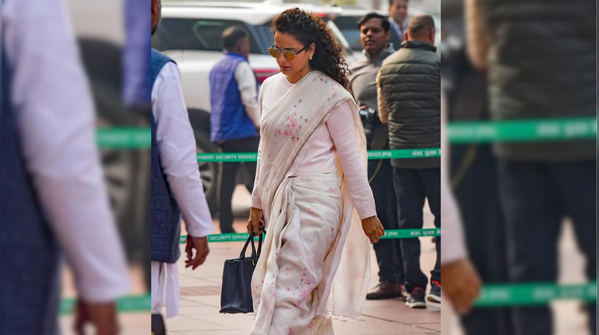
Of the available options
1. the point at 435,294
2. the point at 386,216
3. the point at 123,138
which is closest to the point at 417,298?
the point at 435,294

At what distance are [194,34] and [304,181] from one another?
144 inches

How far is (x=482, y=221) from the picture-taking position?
6.48 feet

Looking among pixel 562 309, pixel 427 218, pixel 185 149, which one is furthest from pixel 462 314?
pixel 427 218

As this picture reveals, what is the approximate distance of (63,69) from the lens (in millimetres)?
1854

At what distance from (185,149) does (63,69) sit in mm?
2189

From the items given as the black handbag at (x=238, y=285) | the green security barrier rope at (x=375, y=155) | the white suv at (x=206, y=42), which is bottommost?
the black handbag at (x=238, y=285)

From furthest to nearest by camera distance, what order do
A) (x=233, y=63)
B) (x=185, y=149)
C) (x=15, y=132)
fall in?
(x=233, y=63), (x=185, y=149), (x=15, y=132)

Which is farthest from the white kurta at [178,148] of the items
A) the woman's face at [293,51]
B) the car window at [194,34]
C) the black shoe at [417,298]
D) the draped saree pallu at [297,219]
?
the car window at [194,34]

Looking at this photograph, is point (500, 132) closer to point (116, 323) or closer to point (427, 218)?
point (116, 323)

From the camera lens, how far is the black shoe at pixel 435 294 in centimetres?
704

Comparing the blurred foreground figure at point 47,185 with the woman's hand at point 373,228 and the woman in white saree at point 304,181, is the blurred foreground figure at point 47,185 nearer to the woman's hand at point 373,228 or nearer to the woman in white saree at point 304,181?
the woman in white saree at point 304,181

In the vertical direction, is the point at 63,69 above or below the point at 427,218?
above

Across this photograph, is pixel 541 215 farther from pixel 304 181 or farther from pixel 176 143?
pixel 304 181

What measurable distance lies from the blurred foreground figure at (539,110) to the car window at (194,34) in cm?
626
